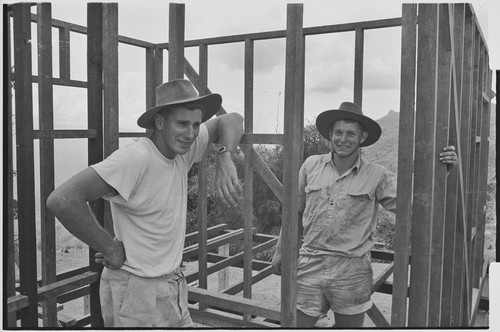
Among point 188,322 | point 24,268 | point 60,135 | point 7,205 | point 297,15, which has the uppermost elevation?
point 297,15

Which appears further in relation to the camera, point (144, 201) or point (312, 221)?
point (312, 221)

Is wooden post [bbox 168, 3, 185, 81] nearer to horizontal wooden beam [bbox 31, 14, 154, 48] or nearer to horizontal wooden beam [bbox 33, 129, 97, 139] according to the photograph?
horizontal wooden beam [bbox 33, 129, 97, 139]

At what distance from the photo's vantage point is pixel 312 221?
328 cm

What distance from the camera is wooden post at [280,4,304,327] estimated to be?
2346mm

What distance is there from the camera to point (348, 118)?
10.0 ft

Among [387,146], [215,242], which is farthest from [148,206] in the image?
[215,242]

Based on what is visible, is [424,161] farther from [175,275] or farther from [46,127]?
[46,127]

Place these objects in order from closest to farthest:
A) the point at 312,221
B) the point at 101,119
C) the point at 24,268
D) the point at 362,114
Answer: the point at 24,268 < the point at 101,119 < the point at 362,114 < the point at 312,221

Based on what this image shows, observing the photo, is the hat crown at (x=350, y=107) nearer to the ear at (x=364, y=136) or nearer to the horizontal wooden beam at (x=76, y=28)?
the ear at (x=364, y=136)

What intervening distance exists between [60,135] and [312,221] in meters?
1.67

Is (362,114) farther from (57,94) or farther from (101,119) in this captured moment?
(57,94)

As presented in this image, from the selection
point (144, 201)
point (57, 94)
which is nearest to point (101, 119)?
point (144, 201)

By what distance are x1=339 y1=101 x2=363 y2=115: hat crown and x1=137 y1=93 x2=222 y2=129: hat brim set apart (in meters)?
0.77

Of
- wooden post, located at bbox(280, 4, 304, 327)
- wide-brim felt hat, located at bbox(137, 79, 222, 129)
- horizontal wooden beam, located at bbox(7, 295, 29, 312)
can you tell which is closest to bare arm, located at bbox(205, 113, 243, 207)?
wide-brim felt hat, located at bbox(137, 79, 222, 129)
